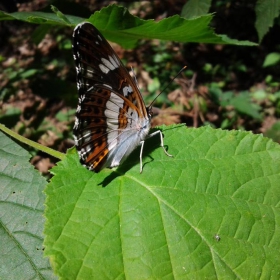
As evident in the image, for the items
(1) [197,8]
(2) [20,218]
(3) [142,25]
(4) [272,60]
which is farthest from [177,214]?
(4) [272,60]

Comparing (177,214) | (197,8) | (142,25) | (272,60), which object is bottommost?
(272,60)

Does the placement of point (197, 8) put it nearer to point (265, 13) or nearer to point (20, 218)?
point (265, 13)

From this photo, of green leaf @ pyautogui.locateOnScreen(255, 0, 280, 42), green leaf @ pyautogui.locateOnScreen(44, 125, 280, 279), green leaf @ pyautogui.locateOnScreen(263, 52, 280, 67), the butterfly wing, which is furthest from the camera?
green leaf @ pyautogui.locateOnScreen(263, 52, 280, 67)

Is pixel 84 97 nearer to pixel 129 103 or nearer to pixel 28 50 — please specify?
pixel 129 103

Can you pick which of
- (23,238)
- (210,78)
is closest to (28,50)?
(210,78)

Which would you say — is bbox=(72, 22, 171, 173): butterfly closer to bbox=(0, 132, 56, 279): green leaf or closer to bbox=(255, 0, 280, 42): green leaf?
bbox=(0, 132, 56, 279): green leaf

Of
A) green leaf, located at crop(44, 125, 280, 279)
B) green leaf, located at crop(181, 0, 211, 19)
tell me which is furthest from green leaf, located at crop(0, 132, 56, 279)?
green leaf, located at crop(181, 0, 211, 19)
